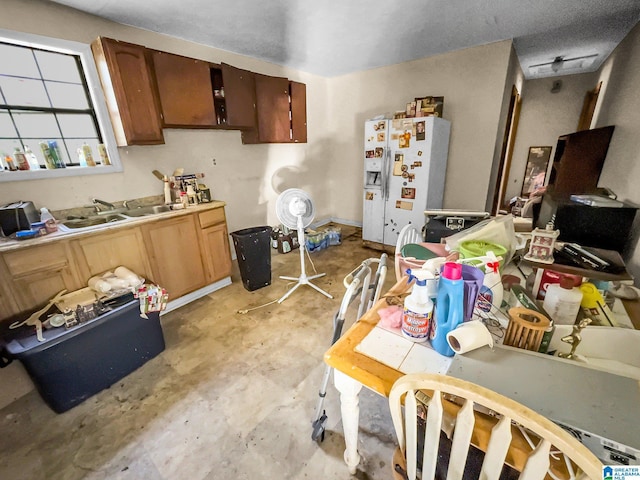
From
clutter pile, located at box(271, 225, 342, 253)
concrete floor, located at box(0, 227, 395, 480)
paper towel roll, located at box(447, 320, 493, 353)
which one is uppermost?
paper towel roll, located at box(447, 320, 493, 353)

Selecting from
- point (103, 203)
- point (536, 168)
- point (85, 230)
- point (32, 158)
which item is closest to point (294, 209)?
point (85, 230)

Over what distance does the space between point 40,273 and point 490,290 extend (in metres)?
2.62

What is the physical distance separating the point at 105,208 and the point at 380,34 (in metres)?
3.22

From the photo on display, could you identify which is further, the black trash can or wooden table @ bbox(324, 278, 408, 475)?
the black trash can

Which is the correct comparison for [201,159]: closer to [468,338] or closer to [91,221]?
[91,221]

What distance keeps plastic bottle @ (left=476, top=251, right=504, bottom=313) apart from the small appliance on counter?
2.79 m

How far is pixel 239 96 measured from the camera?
9.68 feet

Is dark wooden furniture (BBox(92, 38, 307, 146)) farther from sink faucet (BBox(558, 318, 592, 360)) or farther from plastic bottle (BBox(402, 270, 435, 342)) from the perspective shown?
sink faucet (BBox(558, 318, 592, 360))

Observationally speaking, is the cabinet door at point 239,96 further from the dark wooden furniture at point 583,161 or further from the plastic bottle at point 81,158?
the dark wooden furniture at point 583,161

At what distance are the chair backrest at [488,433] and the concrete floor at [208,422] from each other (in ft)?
2.84

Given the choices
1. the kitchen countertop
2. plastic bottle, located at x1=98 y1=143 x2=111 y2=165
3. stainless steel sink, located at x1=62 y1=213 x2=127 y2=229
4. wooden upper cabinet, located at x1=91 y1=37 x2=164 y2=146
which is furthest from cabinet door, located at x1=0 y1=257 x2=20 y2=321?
wooden upper cabinet, located at x1=91 y1=37 x2=164 y2=146

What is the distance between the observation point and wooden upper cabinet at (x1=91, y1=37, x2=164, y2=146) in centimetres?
209

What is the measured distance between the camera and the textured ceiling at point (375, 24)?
6.93ft

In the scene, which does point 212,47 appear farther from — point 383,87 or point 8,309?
point 8,309
